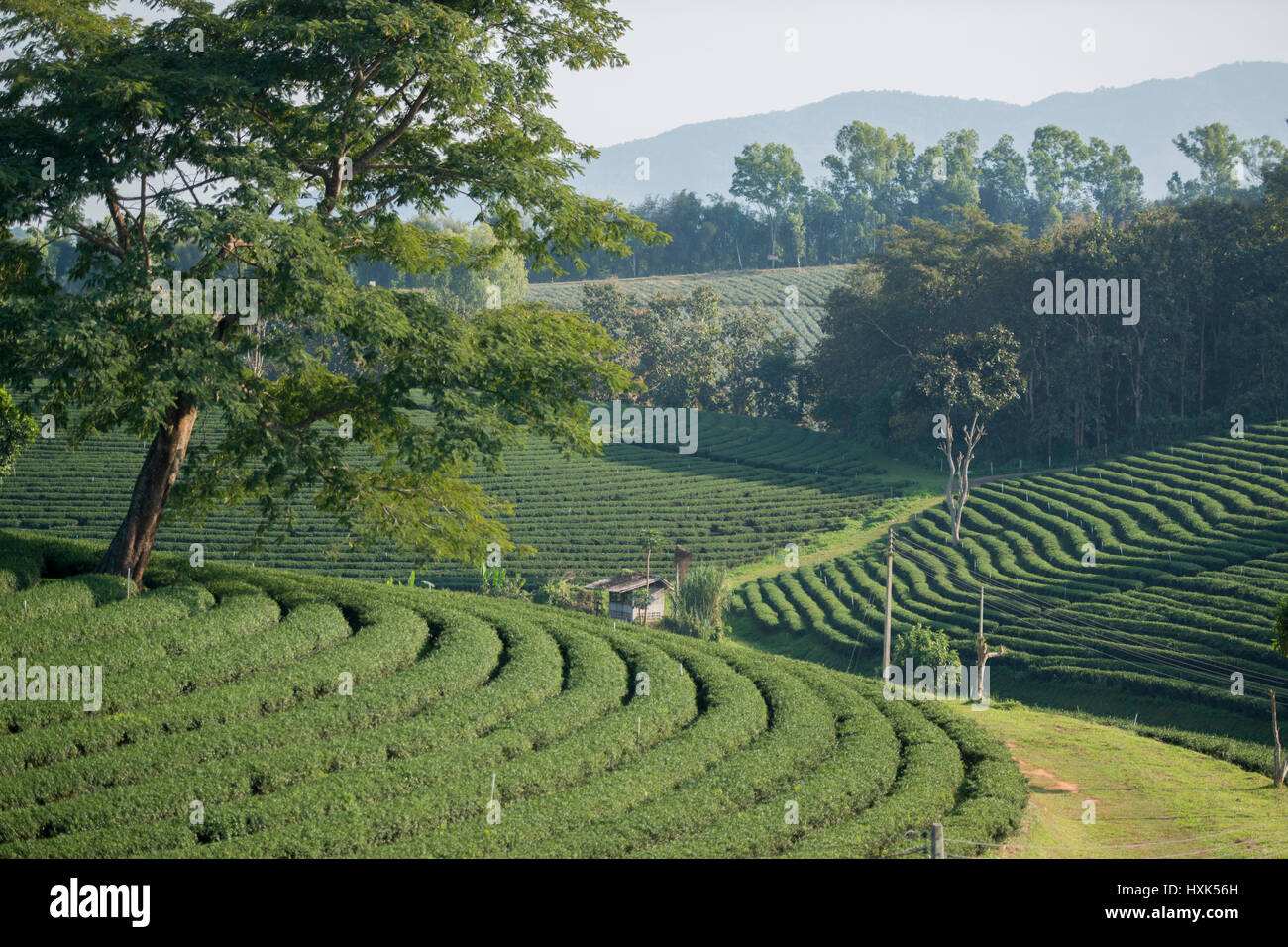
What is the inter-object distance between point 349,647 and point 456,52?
30.5 ft

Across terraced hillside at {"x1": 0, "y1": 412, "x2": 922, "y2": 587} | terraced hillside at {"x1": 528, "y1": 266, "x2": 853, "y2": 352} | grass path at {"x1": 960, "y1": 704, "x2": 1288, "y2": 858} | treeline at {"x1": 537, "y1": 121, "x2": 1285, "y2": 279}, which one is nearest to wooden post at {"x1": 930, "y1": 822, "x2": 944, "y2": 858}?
grass path at {"x1": 960, "y1": 704, "x2": 1288, "y2": 858}

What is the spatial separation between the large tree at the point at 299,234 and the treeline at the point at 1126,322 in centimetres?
5042

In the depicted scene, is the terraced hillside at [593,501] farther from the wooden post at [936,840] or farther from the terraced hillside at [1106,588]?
the wooden post at [936,840]

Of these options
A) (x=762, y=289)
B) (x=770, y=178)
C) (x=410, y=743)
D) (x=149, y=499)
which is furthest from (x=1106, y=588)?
(x=770, y=178)

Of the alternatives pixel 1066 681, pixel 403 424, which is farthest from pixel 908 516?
pixel 403 424

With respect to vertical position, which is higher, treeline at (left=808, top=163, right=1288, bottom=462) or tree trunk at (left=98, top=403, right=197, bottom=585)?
treeline at (left=808, top=163, right=1288, bottom=462)

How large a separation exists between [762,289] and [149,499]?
361 feet

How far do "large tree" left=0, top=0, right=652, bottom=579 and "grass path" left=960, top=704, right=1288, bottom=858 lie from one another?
9325mm

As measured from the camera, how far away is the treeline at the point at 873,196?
13225cm

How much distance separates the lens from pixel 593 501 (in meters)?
63.4

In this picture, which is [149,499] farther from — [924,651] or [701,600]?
[701,600]

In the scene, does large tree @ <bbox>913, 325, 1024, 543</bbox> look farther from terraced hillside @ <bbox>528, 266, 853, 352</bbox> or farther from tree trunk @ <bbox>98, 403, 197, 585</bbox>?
terraced hillside @ <bbox>528, 266, 853, 352</bbox>

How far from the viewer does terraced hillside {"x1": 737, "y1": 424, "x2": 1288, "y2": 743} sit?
34125 millimetres
